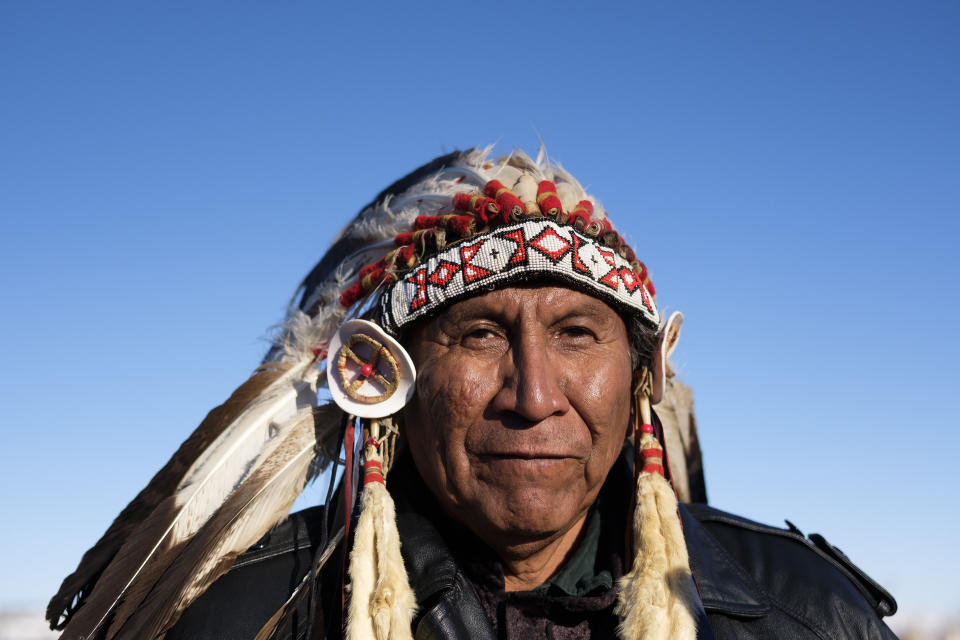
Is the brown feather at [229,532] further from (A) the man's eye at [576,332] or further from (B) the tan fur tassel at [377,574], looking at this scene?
(A) the man's eye at [576,332]

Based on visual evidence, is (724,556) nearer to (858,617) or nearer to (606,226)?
(858,617)

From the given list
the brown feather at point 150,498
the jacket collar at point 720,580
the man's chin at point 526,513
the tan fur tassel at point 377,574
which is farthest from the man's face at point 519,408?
the brown feather at point 150,498

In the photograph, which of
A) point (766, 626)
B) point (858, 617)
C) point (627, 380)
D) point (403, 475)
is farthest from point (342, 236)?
point (858, 617)

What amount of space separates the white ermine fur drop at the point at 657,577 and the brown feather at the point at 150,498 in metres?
1.49

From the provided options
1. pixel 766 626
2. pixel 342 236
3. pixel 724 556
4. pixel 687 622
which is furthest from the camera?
pixel 342 236

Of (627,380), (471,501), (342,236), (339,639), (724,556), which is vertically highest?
(342,236)

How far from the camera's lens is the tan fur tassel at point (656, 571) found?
2598 mm

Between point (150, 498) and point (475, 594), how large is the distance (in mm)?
1250

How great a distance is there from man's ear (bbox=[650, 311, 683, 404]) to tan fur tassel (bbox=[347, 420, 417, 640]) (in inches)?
42.8

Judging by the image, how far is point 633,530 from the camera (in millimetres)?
2928

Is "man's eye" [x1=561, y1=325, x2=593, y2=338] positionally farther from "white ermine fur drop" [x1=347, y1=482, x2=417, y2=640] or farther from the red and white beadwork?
"white ermine fur drop" [x1=347, y1=482, x2=417, y2=640]

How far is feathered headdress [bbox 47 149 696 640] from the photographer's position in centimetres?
265

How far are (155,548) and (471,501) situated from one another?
1080mm

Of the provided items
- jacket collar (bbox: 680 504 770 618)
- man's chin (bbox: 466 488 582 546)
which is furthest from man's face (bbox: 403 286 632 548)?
jacket collar (bbox: 680 504 770 618)
